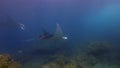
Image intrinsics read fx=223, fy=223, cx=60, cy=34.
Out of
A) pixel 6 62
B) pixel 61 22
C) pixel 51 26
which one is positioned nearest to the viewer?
pixel 6 62

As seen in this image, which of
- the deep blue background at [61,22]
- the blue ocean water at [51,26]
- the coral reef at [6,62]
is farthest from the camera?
the deep blue background at [61,22]

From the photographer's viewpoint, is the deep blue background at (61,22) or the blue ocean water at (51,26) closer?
the blue ocean water at (51,26)

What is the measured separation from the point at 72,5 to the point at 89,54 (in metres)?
23.4

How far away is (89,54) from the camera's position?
862 centimetres

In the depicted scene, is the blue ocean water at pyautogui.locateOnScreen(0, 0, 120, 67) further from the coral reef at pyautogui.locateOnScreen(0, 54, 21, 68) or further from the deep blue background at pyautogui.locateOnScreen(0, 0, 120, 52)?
the coral reef at pyautogui.locateOnScreen(0, 54, 21, 68)

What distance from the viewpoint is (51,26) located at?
872 inches

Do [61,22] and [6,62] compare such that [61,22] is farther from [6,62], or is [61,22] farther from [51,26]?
[6,62]

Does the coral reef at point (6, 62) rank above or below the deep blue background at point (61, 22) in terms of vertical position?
below

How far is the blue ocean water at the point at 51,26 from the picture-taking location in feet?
39.4

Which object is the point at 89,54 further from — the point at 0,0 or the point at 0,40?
the point at 0,0

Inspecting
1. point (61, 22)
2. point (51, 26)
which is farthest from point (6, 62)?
point (61, 22)

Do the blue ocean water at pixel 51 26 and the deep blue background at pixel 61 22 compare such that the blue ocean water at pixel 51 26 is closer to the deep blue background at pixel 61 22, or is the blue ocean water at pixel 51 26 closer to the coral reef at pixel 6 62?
the deep blue background at pixel 61 22

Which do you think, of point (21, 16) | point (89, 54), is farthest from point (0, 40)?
point (89, 54)

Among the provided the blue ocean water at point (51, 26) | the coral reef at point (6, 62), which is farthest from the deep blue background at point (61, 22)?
the coral reef at point (6, 62)
